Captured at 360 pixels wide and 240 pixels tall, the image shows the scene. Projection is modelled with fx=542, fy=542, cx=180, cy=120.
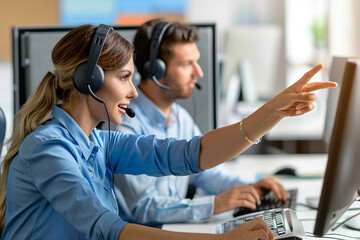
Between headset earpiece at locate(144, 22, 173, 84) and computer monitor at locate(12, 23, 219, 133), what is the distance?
0.09 metres

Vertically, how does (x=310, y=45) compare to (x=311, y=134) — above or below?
above

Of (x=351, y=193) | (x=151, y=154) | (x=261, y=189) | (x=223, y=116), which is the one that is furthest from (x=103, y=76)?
(x=223, y=116)

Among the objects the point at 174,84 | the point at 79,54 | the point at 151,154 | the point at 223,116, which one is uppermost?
the point at 79,54

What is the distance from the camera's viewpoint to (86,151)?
3.92 ft

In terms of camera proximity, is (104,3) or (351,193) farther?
(104,3)

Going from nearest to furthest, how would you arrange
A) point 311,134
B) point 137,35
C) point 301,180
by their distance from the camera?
point 137,35
point 301,180
point 311,134

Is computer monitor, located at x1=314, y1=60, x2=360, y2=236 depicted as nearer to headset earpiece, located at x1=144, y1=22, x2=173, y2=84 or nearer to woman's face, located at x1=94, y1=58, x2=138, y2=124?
woman's face, located at x1=94, y1=58, x2=138, y2=124

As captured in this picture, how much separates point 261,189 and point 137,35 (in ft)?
2.02

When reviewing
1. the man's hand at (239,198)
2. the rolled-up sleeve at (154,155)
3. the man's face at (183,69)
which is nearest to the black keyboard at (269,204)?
the man's hand at (239,198)

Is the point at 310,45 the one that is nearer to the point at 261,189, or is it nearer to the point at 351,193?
the point at 261,189

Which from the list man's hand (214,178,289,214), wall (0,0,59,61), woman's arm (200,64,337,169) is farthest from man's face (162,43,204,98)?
wall (0,0,59,61)

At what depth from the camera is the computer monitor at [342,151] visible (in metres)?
0.84

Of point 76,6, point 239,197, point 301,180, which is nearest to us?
point 239,197

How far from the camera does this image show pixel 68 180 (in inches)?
40.3
